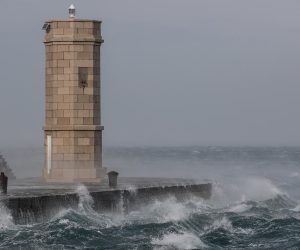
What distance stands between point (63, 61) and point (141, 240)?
42.3 ft

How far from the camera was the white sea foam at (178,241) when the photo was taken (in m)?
34.2

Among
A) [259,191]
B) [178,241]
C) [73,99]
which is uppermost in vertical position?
[73,99]

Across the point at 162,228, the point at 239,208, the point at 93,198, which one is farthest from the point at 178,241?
the point at 239,208

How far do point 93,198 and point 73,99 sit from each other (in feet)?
25.3

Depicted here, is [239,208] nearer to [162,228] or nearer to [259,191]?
[162,228]

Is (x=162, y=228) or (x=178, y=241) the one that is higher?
(x=162, y=228)

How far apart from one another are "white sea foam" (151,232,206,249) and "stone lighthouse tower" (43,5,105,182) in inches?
441

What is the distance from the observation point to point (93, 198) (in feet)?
130

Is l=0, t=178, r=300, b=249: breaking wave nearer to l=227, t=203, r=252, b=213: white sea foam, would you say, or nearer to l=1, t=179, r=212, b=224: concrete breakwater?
l=227, t=203, r=252, b=213: white sea foam

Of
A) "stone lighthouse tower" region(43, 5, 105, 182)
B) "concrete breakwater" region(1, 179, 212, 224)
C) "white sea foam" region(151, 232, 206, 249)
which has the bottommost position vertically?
"white sea foam" region(151, 232, 206, 249)

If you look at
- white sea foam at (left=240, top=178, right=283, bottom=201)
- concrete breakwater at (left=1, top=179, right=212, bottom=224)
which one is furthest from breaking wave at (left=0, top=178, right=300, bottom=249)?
white sea foam at (left=240, top=178, right=283, bottom=201)

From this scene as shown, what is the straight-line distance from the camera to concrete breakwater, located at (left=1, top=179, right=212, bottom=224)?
35938 millimetres

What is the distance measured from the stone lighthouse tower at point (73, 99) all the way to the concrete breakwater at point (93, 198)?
3396 millimetres

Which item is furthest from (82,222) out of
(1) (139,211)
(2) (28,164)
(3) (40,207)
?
(2) (28,164)
